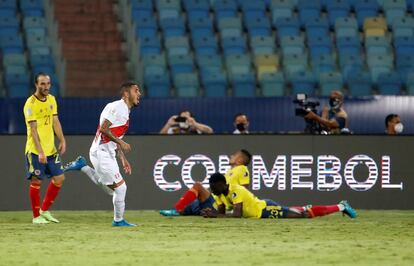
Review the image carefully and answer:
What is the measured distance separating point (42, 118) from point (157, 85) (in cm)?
830

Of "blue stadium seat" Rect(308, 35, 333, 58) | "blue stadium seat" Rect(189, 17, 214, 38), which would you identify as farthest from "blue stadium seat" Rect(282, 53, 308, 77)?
"blue stadium seat" Rect(189, 17, 214, 38)

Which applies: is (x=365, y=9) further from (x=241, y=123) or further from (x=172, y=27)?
(x=241, y=123)

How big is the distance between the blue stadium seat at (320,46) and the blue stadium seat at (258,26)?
3.43ft

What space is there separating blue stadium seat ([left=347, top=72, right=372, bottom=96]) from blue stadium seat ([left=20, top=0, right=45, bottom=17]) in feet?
23.3

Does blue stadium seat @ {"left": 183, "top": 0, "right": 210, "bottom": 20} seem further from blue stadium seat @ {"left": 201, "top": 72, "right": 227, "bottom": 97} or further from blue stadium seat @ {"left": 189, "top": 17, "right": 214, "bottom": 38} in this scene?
blue stadium seat @ {"left": 201, "top": 72, "right": 227, "bottom": 97}

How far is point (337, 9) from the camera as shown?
2700 centimetres

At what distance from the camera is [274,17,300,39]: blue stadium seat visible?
26266 millimetres

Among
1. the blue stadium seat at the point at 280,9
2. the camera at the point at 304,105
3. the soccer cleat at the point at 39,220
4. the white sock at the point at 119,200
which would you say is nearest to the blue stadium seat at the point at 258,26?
the blue stadium seat at the point at 280,9

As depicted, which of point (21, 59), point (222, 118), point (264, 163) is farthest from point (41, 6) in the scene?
point (264, 163)

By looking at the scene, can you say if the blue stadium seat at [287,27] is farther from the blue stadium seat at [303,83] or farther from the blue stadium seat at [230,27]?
the blue stadium seat at [303,83]

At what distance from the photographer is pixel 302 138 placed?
63.8 ft

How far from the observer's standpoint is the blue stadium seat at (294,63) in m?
24.7

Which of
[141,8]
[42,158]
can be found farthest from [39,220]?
[141,8]

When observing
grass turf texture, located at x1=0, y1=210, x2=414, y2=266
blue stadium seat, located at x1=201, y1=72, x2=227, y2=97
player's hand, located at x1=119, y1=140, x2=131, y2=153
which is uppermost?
blue stadium seat, located at x1=201, y1=72, x2=227, y2=97
